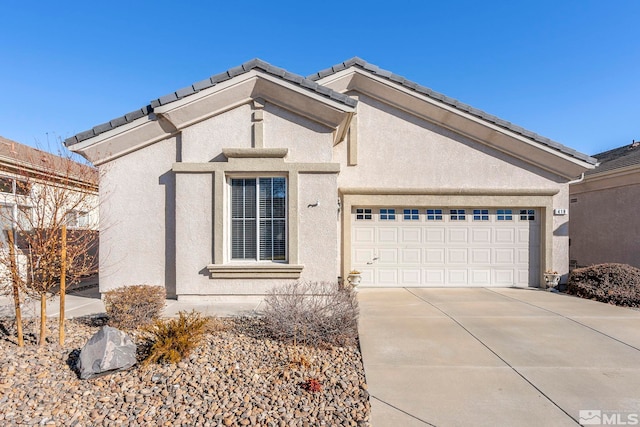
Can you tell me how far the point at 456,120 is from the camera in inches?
421

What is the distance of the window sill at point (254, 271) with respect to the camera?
27.0 feet

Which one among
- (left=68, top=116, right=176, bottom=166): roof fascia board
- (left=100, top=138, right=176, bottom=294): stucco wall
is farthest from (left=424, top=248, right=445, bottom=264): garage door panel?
(left=68, top=116, right=176, bottom=166): roof fascia board

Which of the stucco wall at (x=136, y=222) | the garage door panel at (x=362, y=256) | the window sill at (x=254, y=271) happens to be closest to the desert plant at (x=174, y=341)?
the window sill at (x=254, y=271)

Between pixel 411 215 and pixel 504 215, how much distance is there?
10.4ft

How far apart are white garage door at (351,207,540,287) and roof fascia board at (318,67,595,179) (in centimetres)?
176

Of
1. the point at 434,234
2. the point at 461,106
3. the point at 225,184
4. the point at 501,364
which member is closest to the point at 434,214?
the point at 434,234

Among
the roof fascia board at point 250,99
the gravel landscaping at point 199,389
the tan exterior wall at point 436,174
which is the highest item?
the roof fascia board at point 250,99

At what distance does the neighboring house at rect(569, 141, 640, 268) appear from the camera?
12.1 meters

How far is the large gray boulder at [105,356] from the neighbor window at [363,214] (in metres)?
7.75

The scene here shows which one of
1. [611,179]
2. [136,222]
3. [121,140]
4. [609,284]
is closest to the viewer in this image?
[121,140]

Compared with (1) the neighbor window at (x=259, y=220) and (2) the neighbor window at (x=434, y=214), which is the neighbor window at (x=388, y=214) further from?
(1) the neighbor window at (x=259, y=220)

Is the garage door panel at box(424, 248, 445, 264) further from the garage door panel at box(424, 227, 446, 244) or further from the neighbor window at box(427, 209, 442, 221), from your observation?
the neighbor window at box(427, 209, 442, 221)

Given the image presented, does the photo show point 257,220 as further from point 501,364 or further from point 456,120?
point 456,120

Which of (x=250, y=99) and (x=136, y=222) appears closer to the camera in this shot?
(x=250, y=99)
